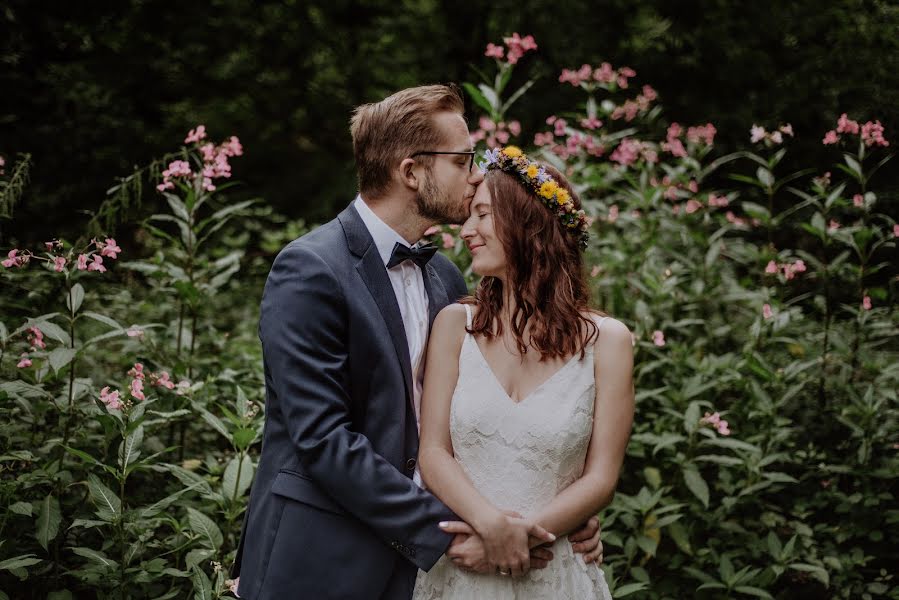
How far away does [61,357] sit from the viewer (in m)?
2.59

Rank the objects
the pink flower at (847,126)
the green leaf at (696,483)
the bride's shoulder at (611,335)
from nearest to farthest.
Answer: the bride's shoulder at (611,335) < the green leaf at (696,483) < the pink flower at (847,126)

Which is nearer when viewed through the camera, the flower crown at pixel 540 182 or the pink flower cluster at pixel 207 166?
the flower crown at pixel 540 182

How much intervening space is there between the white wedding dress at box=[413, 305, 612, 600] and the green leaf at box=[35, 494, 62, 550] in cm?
121

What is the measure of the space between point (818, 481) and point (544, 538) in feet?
7.61

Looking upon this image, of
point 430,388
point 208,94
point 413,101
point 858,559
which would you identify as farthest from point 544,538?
point 208,94

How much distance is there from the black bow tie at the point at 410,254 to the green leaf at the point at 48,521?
4.50 ft

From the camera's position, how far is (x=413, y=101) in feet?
8.12

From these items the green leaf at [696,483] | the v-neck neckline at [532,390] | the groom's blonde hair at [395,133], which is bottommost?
the green leaf at [696,483]

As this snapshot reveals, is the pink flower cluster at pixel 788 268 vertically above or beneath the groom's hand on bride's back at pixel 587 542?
above

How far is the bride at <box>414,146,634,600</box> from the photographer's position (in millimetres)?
2145

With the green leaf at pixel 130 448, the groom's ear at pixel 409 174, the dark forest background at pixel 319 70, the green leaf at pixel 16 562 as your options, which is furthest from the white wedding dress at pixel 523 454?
the dark forest background at pixel 319 70

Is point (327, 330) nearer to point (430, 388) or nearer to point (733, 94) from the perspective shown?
point (430, 388)

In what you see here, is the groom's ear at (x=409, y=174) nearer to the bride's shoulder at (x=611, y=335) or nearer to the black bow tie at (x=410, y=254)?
the black bow tie at (x=410, y=254)

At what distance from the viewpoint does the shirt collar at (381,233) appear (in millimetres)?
2354
